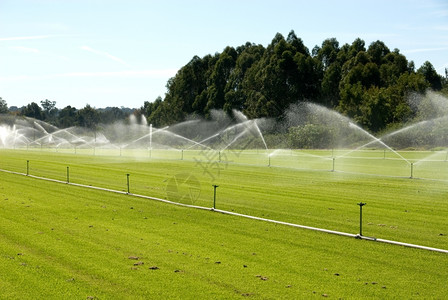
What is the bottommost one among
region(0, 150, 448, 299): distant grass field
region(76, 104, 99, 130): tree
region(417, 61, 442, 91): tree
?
region(0, 150, 448, 299): distant grass field

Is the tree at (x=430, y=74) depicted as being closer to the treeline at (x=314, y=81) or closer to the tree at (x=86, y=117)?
the treeline at (x=314, y=81)

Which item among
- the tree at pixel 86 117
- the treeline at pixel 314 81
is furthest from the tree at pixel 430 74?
the tree at pixel 86 117

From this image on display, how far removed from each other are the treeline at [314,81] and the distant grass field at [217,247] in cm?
4978

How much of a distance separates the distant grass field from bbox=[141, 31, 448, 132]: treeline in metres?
49.8

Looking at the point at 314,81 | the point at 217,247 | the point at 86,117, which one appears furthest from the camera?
the point at 86,117

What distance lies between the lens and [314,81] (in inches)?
3386

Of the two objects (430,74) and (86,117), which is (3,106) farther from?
(430,74)

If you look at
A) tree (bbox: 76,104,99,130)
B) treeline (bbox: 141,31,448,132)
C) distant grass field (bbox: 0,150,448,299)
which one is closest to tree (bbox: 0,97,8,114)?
tree (bbox: 76,104,99,130)

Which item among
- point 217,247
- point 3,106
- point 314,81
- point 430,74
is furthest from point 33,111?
point 217,247

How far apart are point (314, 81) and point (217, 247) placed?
77.1 metres

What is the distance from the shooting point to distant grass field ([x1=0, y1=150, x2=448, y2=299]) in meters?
8.84

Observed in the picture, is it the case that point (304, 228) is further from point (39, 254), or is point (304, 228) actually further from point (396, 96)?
point (396, 96)

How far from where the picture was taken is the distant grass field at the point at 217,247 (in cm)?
884

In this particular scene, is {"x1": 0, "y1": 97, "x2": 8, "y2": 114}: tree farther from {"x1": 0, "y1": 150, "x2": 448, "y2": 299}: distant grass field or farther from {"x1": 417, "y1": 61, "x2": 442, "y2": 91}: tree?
{"x1": 0, "y1": 150, "x2": 448, "y2": 299}: distant grass field
